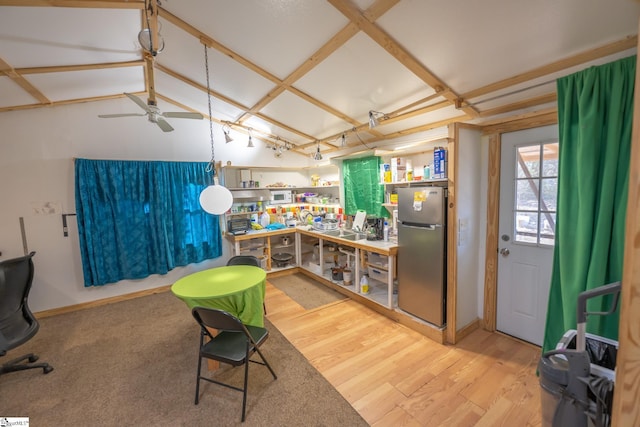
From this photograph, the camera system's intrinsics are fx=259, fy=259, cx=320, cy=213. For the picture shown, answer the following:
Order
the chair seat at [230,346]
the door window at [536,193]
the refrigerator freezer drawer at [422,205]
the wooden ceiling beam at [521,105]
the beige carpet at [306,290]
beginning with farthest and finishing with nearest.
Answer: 1. the beige carpet at [306,290]
2. the refrigerator freezer drawer at [422,205]
3. the door window at [536,193]
4. the wooden ceiling beam at [521,105]
5. the chair seat at [230,346]

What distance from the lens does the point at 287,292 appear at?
381 centimetres

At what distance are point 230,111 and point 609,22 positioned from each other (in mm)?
3682

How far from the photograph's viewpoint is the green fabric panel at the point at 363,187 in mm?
3518

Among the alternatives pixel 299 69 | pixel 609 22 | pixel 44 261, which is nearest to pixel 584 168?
pixel 609 22

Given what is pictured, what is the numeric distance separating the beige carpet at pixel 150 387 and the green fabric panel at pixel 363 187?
2.04m

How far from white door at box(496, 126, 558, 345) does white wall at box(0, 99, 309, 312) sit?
448 cm

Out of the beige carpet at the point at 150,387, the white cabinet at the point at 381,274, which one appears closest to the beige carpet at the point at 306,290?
the white cabinet at the point at 381,274

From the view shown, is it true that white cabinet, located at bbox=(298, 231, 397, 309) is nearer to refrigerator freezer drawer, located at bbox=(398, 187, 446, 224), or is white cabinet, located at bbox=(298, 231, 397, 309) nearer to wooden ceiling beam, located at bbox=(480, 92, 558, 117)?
refrigerator freezer drawer, located at bbox=(398, 187, 446, 224)

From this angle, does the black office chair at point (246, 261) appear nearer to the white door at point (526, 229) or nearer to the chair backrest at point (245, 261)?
the chair backrest at point (245, 261)

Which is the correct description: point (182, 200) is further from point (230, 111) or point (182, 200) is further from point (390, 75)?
point (390, 75)

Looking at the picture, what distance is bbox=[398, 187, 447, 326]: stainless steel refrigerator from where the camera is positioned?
96.3 inches

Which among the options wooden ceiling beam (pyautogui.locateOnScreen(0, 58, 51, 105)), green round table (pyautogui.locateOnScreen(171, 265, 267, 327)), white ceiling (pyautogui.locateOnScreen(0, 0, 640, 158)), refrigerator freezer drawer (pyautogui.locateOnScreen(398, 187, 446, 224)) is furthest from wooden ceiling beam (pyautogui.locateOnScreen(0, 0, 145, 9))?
refrigerator freezer drawer (pyautogui.locateOnScreen(398, 187, 446, 224))

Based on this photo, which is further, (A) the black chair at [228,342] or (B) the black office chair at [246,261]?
(B) the black office chair at [246,261]

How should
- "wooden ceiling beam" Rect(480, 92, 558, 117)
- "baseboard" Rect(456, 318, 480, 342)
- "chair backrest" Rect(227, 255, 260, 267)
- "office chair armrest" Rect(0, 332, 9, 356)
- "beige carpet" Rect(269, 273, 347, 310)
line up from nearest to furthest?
"office chair armrest" Rect(0, 332, 9, 356), "wooden ceiling beam" Rect(480, 92, 558, 117), "baseboard" Rect(456, 318, 480, 342), "chair backrest" Rect(227, 255, 260, 267), "beige carpet" Rect(269, 273, 347, 310)
